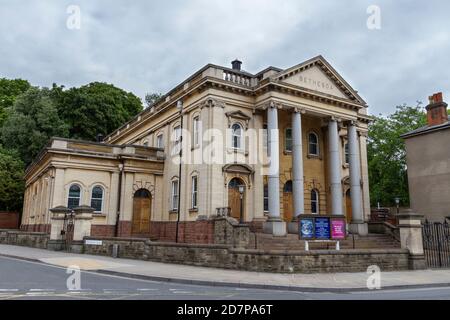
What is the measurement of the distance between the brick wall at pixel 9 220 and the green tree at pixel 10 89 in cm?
2015

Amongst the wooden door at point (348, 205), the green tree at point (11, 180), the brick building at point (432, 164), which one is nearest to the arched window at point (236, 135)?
the wooden door at point (348, 205)

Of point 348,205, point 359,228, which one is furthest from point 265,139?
point 348,205

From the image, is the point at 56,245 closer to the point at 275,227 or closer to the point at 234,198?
the point at 234,198

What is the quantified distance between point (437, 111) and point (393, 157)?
14.1 metres

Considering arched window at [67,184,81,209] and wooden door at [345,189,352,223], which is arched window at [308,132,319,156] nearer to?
wooden door at [345,189,352,223]

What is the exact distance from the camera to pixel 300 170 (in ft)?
77.7

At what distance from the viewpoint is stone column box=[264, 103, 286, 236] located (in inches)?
858

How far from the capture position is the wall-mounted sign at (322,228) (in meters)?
16.1

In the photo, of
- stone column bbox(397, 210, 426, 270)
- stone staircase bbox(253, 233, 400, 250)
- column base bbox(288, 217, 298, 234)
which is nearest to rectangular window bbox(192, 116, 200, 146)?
stone staircase bbox(253, 233, 400, 250)

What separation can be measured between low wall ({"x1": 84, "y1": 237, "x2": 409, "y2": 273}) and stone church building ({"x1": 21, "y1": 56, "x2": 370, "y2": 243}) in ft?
16.4

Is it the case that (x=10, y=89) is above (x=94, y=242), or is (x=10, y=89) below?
above

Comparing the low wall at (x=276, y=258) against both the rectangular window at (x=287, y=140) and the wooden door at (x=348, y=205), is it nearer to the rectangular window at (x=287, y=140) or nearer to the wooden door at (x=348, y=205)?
the rectangular window at (x=287, y=140)

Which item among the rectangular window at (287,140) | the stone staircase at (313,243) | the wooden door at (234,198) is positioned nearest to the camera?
the stone staircase at (313,243)
